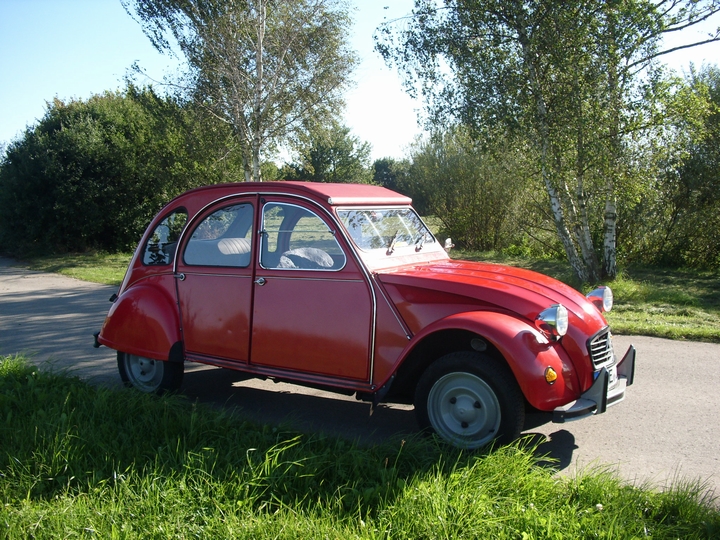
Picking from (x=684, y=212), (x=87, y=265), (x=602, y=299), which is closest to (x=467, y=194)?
(x=684, y=212)

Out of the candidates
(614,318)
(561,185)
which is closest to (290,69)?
(561,185)

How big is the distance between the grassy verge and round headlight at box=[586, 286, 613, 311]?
3.37 metres

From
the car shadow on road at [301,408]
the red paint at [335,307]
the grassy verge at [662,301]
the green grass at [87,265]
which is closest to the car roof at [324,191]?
the red paint at [335,307]

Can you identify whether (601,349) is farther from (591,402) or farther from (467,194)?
(467,194)

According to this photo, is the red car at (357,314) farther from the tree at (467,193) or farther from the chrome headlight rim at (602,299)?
the tree at (467,193)

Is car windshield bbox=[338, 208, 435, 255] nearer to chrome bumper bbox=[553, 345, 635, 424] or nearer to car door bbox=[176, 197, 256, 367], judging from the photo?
car door bbox=[176, 197, 256, 367]

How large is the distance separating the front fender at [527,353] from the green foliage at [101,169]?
16835 millimetres

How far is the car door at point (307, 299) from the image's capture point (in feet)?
15.0

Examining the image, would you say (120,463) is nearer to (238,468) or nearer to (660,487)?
A: (238,468)

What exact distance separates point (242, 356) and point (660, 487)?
313cm

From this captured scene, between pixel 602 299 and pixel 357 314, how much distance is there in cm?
202

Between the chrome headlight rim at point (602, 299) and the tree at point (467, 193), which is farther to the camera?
the tree at point (467, 193)

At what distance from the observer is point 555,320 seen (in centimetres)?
407

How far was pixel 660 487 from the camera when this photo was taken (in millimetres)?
3736
